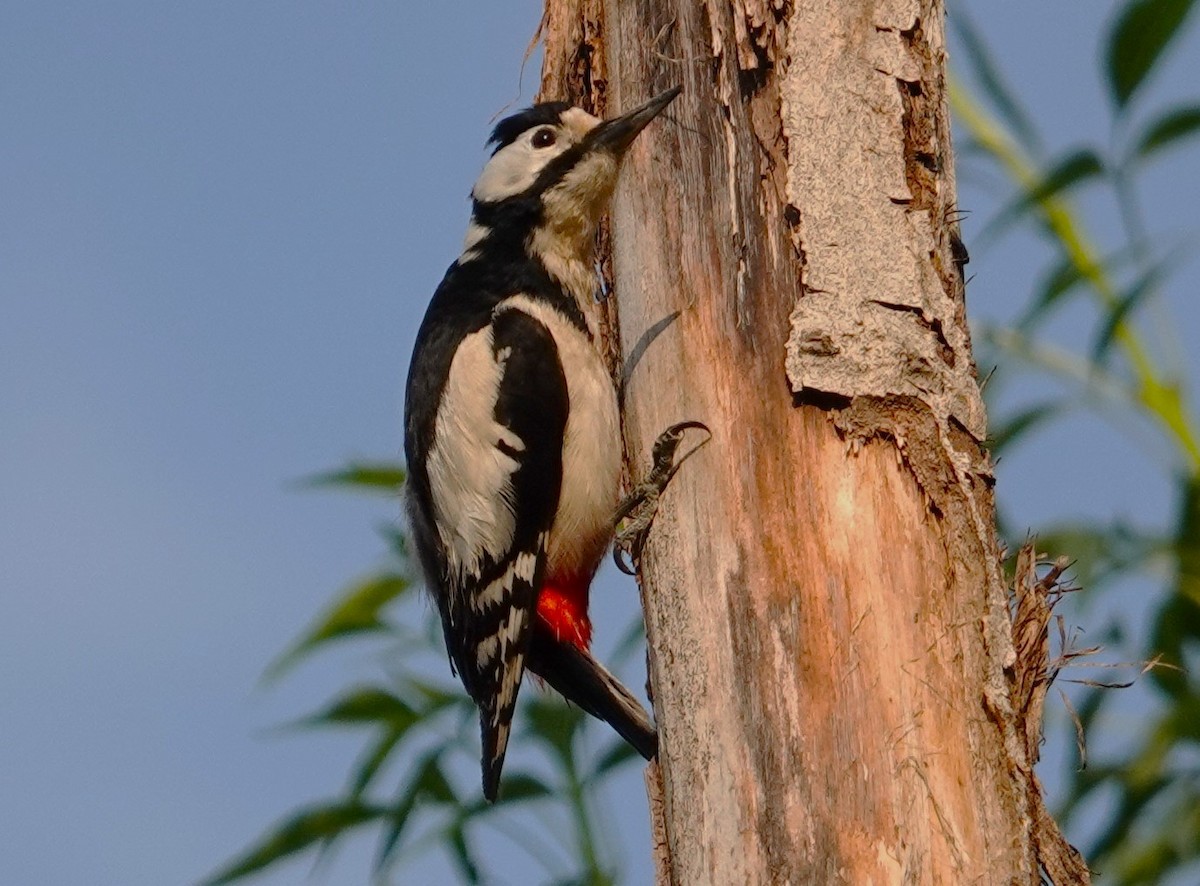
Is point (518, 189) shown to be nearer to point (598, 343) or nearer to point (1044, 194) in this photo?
point (598, 343)

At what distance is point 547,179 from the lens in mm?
3312

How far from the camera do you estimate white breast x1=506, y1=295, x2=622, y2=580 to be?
10.0ft

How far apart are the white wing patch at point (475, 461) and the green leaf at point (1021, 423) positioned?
0.94 m

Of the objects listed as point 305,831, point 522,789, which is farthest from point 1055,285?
point 305,831

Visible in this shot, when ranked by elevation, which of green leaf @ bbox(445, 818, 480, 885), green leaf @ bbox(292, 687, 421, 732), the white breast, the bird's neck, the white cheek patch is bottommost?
green leaf @ bbox(445, 818, 480, 885)

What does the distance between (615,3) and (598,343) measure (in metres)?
0.69

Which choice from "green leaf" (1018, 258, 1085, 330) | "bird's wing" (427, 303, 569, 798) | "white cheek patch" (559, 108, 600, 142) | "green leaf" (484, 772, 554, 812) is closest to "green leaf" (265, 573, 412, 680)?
"bird's wing" (427, 303, 569, 798)

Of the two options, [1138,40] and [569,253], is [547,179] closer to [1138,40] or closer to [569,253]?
[569,253]

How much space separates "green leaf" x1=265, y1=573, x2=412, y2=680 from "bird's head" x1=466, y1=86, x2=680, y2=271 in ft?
2.49

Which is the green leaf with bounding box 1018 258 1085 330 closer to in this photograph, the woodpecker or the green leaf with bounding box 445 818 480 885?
the woodpecker

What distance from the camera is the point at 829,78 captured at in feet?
8.35

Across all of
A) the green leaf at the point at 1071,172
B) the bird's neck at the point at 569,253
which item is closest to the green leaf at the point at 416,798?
the bird's neck at the point at 569,253

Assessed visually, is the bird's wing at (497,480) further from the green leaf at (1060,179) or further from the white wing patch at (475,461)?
the green leaf at (1060,179)

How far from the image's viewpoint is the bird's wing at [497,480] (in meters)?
3.14
